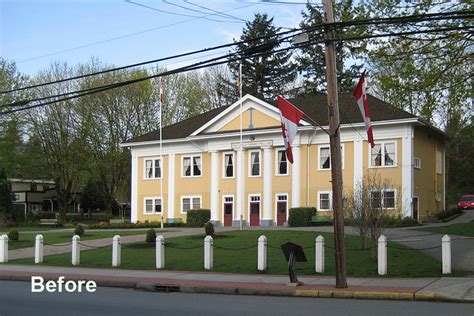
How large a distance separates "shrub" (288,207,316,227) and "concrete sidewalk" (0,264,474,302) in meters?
21.5

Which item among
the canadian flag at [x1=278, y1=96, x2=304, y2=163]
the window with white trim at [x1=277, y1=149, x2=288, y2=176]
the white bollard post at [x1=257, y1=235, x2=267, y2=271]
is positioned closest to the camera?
the canadian flag at [x1=278, y1=96, x2=304, y2=163]

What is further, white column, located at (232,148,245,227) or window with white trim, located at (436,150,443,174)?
window with white trim, located at (436,150,443,174)

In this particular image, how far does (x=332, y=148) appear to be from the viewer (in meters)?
16.2

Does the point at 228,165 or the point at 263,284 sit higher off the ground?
the point at 228,165

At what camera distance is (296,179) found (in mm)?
44125

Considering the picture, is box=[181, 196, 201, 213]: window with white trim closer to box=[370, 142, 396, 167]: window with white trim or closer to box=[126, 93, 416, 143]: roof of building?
box=[126, 93, 416, 143]: roof of building

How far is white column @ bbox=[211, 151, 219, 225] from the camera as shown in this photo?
155 ft

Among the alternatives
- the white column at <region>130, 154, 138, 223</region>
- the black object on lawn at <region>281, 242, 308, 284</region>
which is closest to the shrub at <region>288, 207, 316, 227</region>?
the white column at <region>130, 154, 138, 223</region>

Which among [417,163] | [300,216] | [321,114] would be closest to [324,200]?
[300,216]

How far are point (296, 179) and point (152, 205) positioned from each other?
14.4 m

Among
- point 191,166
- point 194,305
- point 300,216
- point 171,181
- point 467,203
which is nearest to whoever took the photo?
point 194,305

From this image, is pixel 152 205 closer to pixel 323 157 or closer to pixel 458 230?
pixel 323 157

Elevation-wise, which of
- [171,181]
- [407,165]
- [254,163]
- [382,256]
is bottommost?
[382,256]

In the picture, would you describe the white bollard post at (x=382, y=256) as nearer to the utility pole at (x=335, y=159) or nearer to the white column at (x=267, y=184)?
the utility pole at (x=335, y=159)
